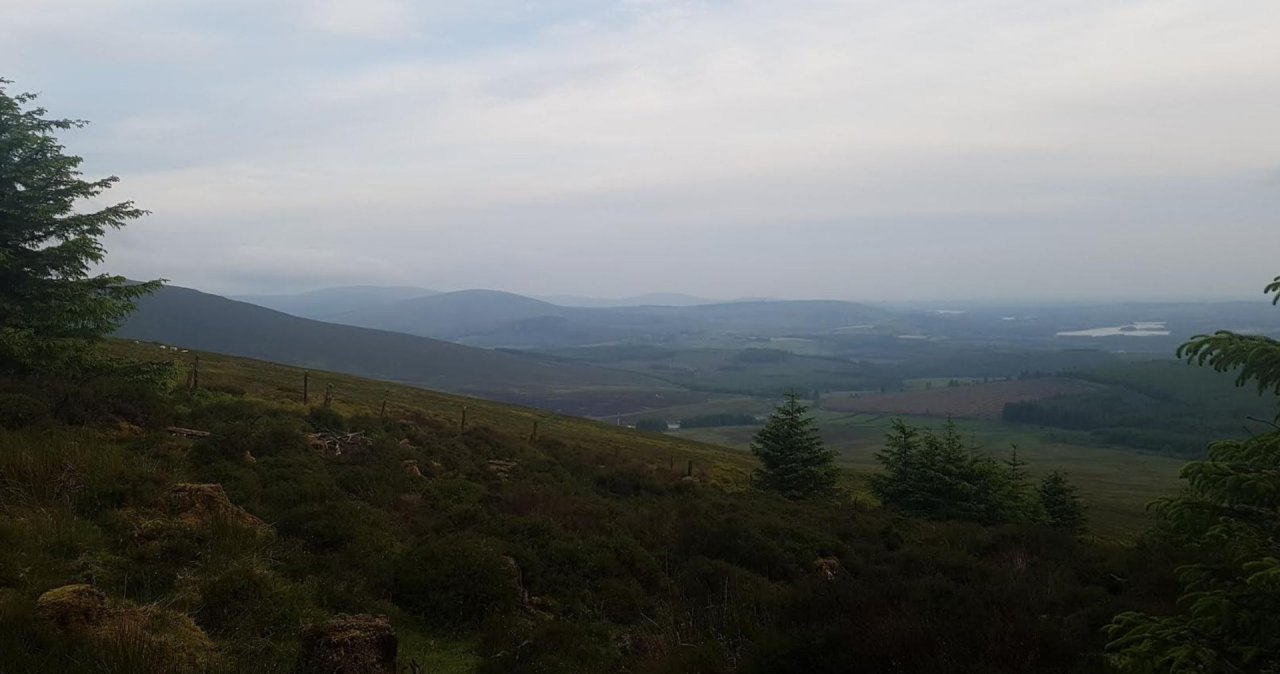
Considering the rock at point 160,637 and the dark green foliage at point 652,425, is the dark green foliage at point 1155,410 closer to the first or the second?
the dark green foliage at point 652,425

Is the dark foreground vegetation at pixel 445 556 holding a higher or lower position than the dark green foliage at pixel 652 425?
higher

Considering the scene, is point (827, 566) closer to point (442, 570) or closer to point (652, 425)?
point (442, 570)

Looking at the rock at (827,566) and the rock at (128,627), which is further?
the rock at (827,566)

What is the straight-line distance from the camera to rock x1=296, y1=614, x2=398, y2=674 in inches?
237

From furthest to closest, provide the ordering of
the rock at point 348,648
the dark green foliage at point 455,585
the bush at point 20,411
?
the bush at point 20,411
the dark green foliage at point 455,585
the rock at point 348,648

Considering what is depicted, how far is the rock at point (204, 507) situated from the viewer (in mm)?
9344

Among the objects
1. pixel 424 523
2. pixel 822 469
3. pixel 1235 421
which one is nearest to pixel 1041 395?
pixel 1235 421

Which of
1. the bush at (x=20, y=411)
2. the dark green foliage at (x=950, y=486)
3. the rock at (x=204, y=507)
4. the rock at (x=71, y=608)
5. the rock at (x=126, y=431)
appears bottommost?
the dark green foliage at (x=950, y=486)

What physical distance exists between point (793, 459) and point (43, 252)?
23863 mm

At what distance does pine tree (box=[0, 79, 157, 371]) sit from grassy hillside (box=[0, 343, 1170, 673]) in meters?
1.36

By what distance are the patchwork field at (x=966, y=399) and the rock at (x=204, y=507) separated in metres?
169

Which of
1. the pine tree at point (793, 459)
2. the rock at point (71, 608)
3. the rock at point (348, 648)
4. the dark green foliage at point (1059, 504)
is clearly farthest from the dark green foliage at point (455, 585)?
the dark green foliage at point (1059, 504)

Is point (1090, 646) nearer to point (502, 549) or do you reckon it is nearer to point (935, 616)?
point (935, 616)

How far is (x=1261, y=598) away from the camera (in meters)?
4.65
